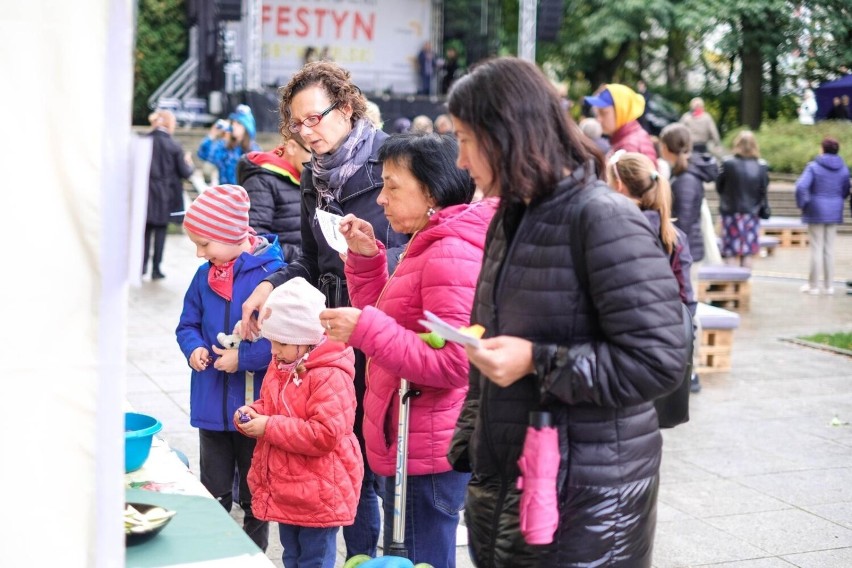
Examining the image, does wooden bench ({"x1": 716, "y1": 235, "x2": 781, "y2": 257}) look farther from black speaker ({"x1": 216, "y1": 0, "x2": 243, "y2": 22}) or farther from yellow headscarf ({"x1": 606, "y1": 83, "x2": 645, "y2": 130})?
black speaker ({"x1": 216, "y1": 0, "x2": 243, "y2": 22})

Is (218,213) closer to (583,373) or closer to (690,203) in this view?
(583,373)

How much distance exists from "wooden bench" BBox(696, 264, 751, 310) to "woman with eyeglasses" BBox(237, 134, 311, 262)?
6687mm

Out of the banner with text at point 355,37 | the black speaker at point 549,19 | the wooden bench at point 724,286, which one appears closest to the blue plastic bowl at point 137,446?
the wooden bench at point 724,286

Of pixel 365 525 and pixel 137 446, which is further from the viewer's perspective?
pixel 365 525

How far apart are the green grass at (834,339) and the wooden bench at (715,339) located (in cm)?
154

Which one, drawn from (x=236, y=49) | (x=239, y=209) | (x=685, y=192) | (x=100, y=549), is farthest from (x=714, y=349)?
(x=236, y=49)

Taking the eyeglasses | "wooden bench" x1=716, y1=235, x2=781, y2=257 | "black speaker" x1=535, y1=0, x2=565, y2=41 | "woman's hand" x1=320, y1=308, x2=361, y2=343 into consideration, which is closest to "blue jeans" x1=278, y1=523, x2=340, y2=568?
"woman's hand" x1=320, y1=308, x2=361, y2=343

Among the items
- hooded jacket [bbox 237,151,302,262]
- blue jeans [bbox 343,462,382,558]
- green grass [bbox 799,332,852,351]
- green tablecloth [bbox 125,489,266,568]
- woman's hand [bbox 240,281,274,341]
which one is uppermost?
hooded jacket [bbox 237,151,302,262]

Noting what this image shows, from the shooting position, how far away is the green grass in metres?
9.63

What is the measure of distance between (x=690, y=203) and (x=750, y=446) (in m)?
3.05

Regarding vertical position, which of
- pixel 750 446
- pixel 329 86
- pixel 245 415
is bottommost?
pixel 750 446

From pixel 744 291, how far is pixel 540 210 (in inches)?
389

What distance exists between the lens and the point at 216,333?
162 inches

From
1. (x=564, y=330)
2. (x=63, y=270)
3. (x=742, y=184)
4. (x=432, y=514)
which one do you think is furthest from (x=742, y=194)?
(x=63, y=270)
